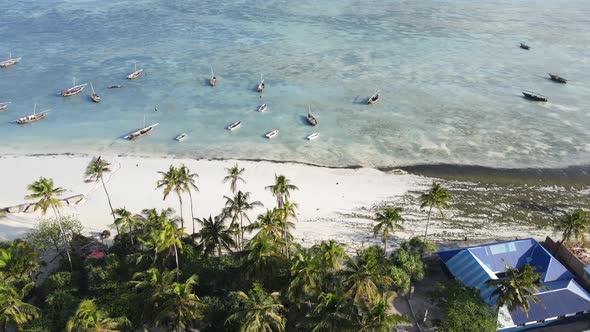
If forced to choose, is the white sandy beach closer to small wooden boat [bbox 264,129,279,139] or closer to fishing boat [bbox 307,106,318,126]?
small wooden boat [bbox 264,129,279,139]

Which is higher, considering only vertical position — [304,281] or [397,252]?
[304,281]

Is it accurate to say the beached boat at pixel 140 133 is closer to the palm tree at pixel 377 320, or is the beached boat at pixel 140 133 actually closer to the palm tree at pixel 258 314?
the palm tree at pixel 258 314

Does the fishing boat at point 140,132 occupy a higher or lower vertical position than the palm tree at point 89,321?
lower

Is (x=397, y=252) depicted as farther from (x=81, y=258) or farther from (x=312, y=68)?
(x=312, y=68)

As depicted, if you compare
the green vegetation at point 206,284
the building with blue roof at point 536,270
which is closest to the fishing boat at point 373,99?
the building with blue roof at point 536,270

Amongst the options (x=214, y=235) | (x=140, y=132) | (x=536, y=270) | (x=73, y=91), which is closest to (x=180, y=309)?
(x=214, y=235)

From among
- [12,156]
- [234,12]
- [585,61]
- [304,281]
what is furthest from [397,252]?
[234,12]

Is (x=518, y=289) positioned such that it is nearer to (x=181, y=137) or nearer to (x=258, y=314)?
(x=258, y=314)
